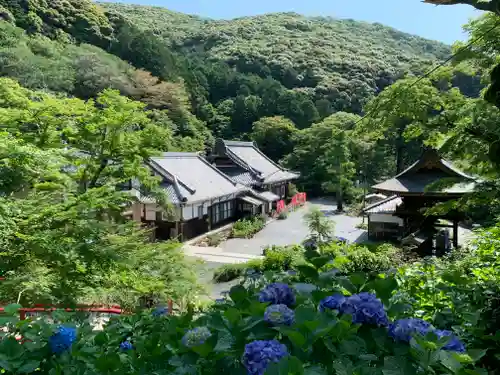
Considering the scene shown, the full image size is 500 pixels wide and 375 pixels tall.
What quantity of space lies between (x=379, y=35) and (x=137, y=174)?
98195 millimetres

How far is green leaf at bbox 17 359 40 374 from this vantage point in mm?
1085

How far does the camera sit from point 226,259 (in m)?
16.7

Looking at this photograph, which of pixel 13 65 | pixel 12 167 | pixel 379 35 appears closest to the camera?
pixel 12 167

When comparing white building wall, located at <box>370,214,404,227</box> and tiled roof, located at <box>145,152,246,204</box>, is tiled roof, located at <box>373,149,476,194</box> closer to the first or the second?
white building wall, located at <box>370,214,404,227</box>

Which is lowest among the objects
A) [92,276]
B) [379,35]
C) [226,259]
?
[226,259]

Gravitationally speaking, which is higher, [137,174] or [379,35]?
[379,35]

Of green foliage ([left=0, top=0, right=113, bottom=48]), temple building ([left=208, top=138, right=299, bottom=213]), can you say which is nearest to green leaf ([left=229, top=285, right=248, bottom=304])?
temple building ([left=208, top=138, right=299, bottom=213])

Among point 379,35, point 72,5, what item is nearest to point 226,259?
point 72,5

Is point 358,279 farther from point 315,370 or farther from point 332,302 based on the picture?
point 315,370

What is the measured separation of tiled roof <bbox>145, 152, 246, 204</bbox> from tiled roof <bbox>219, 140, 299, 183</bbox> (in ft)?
12.6

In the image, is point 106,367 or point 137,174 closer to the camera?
point 106,367

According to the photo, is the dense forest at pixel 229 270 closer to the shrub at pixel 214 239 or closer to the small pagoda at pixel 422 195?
the small pagoda at pixel 422 195

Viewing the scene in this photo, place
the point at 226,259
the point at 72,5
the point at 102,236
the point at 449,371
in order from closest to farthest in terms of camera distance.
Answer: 1. the point at 449,371
2. the point at 102,236
3. the point at 226,259
4. the point at 72,5

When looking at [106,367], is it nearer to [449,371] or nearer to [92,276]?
[449,371]
